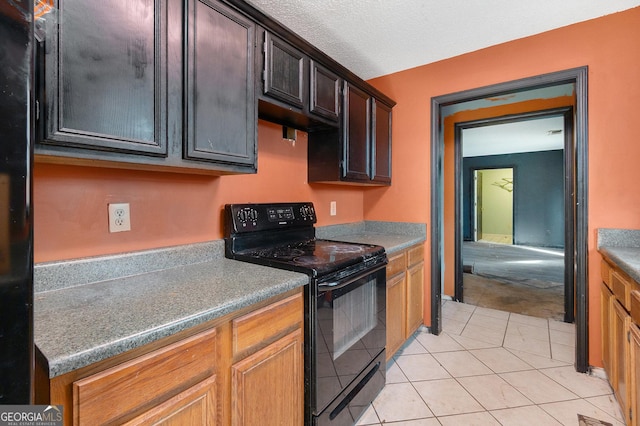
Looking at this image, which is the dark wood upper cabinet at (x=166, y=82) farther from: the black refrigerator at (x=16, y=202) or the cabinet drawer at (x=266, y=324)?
the cabinet drawer at (x=266, y=324)

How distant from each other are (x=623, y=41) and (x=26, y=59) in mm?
2907

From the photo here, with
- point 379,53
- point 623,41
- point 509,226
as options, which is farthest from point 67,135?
point 509,226

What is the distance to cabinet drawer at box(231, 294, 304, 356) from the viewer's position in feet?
3.33

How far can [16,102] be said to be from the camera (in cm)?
47

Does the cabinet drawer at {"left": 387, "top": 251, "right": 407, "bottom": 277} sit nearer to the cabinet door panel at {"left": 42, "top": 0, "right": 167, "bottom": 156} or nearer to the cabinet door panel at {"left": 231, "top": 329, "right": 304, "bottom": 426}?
Result: the cabinet door panel at {"left": 231, "top": 329, "right": 304, "bottom": 426}

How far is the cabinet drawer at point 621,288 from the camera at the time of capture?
4.56 ft

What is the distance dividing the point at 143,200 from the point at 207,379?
0.87 meters

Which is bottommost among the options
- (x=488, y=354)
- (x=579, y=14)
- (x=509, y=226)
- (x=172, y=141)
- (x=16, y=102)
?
(x=488, y=354)

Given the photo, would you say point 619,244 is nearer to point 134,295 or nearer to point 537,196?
point 134,295

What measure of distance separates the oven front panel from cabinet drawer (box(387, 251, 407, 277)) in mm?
210

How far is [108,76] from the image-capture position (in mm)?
960

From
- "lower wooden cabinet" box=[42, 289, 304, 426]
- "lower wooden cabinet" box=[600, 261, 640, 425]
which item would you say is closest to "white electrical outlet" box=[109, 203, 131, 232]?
"lower wooden cabinet" box=[42, 289, 304, 426]

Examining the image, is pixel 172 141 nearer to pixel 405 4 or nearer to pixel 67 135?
pixel 67 135

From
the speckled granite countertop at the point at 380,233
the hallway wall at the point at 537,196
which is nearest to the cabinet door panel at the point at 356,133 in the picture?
the speckled granite countertop at the point at 380,233
